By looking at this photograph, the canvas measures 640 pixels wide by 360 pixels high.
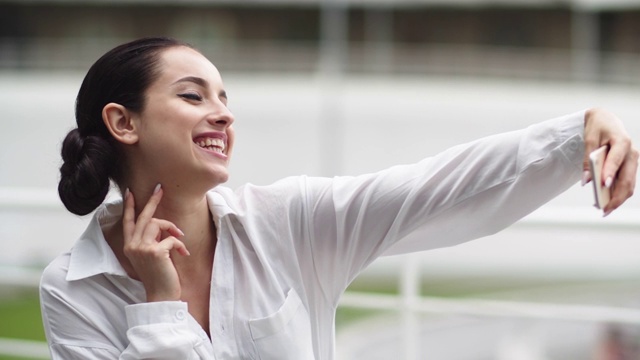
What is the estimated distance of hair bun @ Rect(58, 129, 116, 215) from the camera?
179 centimetres

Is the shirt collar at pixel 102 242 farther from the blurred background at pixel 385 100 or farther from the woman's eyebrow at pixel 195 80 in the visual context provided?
the blurred background at pixel 385 100

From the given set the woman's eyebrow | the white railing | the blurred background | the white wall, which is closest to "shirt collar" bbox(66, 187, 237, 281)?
the woman's eyebrow

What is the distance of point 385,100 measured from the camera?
720 inches

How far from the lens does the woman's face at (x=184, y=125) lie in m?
1.73

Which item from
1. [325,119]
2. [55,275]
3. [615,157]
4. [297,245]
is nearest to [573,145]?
[615,157]

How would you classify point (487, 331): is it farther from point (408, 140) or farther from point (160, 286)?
point (160, 286)

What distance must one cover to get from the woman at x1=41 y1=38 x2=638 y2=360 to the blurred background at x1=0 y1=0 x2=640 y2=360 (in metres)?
7.70

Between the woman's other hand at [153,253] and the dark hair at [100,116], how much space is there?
0.13m

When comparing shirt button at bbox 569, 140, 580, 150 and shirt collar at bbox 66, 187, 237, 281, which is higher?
shirt button at bbox 569, 140, 580, 150

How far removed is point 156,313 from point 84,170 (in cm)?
31

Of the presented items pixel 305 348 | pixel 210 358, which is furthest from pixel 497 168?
pixel 210 358

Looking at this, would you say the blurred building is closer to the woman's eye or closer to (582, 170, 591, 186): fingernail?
the woman's eye

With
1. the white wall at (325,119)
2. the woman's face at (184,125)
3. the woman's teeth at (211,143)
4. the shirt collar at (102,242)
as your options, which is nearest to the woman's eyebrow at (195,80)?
the woman's face at (184,125)

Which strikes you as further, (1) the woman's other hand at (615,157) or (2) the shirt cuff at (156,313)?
(2) the shirt cuff at (156,313)
